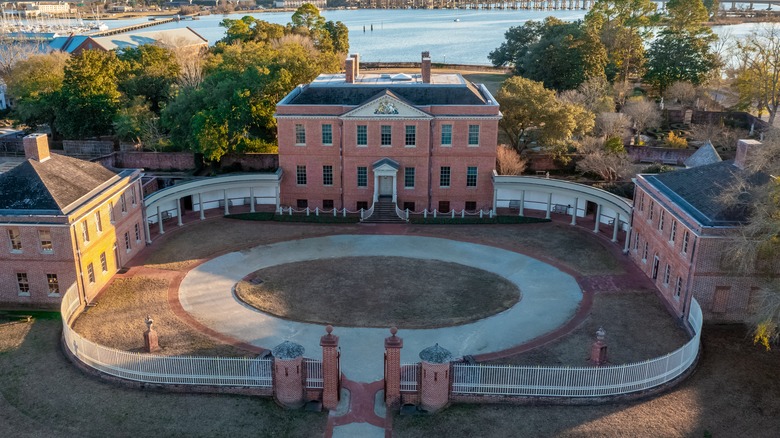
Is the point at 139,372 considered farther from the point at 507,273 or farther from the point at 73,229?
the point at 507,273

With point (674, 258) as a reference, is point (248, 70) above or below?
above

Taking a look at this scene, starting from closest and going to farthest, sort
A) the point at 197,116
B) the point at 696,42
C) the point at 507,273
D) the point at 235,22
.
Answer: the point at 507,273 < the point at 197,116 < the point at 696,42 < the point at 235,22

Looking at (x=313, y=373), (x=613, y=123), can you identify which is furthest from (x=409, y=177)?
(x=313, y=373)

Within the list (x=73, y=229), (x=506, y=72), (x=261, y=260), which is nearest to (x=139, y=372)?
(x=73, y=229)

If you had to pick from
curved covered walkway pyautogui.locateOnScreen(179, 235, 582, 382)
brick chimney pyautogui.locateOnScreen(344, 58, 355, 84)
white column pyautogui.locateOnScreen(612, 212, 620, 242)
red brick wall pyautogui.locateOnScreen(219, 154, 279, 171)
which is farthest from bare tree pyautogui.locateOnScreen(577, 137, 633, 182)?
red brick wall pyautogui.locateOnScreen(219, 154, 279, 171)

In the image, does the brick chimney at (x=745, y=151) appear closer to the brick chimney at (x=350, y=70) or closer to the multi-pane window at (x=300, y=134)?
the brick chimney at (x=350, y=70)

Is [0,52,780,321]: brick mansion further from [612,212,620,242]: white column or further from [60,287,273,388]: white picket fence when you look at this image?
[60,287,273,388]: white picket fence

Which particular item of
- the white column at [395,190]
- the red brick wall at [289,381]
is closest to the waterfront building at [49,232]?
the red brick wall at [289,381]

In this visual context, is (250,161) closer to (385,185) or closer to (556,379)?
(385,185)
